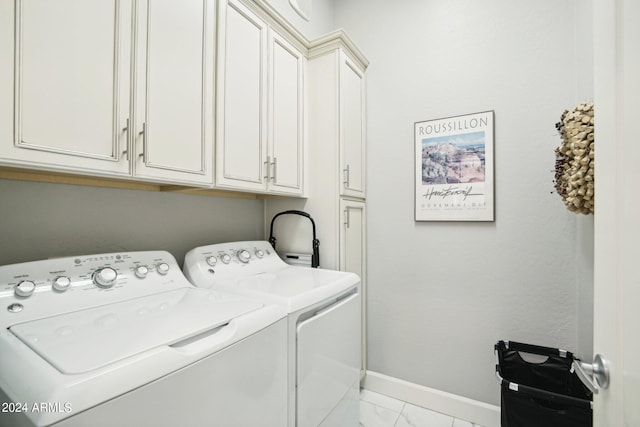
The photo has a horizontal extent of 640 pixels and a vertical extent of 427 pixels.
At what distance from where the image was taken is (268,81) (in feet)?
5.42

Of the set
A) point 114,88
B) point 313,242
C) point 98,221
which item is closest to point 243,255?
point 313,242

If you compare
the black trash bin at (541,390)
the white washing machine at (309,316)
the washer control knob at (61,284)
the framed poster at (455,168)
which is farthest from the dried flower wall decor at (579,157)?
the washer control knob at (61,284)

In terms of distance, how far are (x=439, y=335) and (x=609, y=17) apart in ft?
6.07

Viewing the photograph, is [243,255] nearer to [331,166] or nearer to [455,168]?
[331,166]

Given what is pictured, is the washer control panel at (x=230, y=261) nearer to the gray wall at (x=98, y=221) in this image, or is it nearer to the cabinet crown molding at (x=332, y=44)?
the gray wall at (x=98, y=221)

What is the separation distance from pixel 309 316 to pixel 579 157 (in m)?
1.26

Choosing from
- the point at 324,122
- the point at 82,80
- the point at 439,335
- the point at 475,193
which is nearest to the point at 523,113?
the point at 475,193

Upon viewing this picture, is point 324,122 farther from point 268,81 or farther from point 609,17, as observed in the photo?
point 609,17

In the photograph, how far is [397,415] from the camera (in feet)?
6.18

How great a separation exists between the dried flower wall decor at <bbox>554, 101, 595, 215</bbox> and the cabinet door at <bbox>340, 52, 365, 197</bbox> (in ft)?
3.70

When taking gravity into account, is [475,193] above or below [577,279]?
above

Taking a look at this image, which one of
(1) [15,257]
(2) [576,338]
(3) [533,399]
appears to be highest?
(1) [15,257]

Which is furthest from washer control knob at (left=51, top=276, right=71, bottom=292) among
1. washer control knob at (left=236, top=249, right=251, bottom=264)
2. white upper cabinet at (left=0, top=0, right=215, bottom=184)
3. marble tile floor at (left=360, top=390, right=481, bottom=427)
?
marble tile floor at (left=360, top=390, right=481, bottom=427)

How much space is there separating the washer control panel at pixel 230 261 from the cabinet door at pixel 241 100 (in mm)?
369
